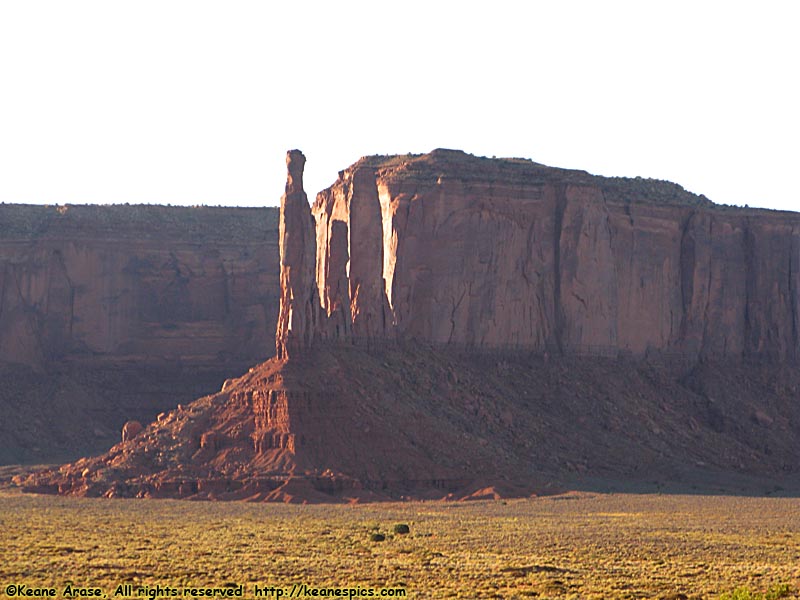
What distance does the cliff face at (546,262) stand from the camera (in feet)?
319

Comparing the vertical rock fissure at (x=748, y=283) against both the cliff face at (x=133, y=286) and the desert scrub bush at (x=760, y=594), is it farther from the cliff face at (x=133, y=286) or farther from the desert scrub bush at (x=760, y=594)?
the desert scrub bush at (x=760, y=594)

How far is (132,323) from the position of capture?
125 m

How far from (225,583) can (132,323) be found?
74.1 meters

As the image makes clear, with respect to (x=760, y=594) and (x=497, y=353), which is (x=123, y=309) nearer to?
(x=497, y=353)

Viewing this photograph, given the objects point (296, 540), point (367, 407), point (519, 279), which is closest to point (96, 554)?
point (296, 540)

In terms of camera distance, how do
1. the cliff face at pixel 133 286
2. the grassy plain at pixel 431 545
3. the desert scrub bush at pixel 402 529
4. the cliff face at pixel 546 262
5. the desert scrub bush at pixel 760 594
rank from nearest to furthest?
the desert scrub bush at pixel 760 594 → the grassy plain at pixel 431 545 → the desert scrub bush at pixel 402 529 → the cliff face at pixel 546 262 → the cliff face at pixel 133 286

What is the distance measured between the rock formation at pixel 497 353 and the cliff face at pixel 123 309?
23548 mm

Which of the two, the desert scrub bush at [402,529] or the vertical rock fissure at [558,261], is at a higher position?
the vertical rock fissure at [558,261]

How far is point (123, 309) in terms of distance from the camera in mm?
125062

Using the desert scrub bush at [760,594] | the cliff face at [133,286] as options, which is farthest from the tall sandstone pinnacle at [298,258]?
the cliff face at [133,286]

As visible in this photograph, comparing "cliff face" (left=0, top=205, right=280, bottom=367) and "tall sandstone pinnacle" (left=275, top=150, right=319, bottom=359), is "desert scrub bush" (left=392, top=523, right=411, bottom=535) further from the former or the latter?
"cliff face" (left=0, top=205, right=280, bottom=367)

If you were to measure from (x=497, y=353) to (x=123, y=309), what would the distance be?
32966mm

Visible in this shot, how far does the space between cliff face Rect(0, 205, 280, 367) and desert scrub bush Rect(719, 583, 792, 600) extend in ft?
247

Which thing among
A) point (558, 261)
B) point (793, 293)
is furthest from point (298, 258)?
point (793, 293)
